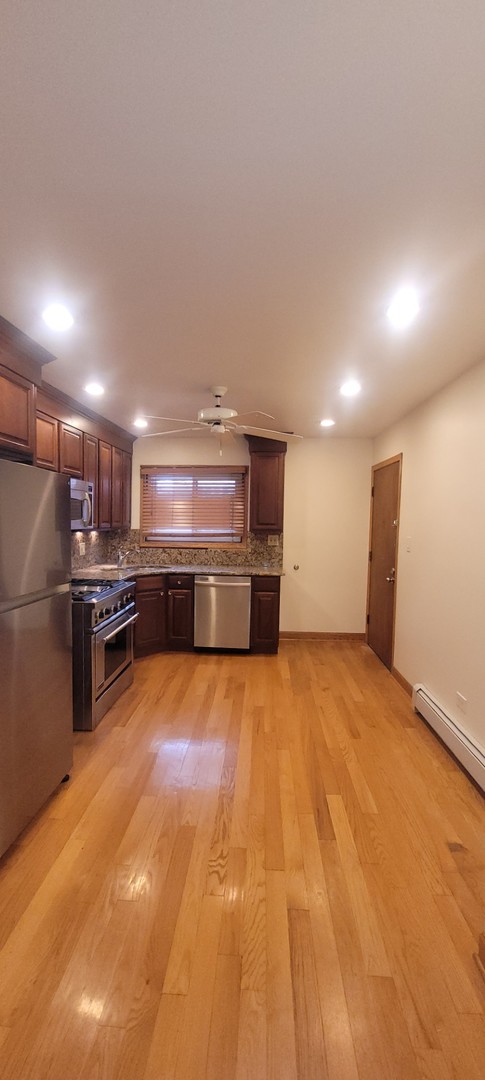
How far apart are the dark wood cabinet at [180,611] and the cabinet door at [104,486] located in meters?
0.91

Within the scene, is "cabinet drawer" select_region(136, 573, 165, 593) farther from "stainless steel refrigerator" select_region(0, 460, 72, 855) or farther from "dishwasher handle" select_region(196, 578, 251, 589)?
"stainless steel refrigerator" select_region(0, 460, 72, 855)

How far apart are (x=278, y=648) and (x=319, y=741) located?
1878mm

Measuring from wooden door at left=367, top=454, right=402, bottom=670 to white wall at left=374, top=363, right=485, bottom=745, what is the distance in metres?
0.19

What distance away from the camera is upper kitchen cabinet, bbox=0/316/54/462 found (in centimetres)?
197

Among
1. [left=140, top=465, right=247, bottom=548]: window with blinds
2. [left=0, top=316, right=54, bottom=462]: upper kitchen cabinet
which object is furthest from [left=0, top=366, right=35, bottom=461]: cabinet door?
[left=140, top=465, right=247, bottom=548]: window with blinds

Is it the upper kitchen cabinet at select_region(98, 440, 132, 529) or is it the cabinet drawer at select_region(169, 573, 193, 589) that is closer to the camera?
the upper kitchen cabinet at select_region(98, 440, 132, 529)

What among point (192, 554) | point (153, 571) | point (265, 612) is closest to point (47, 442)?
point (153, 571)

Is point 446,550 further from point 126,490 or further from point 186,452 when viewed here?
point 126,490

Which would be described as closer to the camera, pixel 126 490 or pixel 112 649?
pixel 112 649

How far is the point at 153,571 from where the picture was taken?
13.5 feet

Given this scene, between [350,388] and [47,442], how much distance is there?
2.23 meters

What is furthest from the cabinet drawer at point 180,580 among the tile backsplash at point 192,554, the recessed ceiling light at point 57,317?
the recessed ceiling light at point 57,317

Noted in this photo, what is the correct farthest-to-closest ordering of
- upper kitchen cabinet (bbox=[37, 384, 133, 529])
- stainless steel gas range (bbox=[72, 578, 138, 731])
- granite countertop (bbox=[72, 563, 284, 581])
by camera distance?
1. granite countertop (bbox=[72, 563, 284, 581])
2. upper kitchen cabinet (bbox=[37, 384, 133, 529])
3. stainless steel gas range (bbox=[72, 578, 138, 731])

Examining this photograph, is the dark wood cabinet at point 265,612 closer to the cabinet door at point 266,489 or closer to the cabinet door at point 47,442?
the cabinet door at point 266,489
